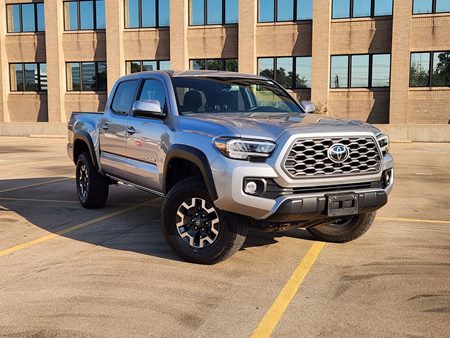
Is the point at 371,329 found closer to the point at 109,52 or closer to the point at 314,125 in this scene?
the point at 314,125

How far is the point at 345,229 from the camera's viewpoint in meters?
5.82

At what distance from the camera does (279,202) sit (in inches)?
172

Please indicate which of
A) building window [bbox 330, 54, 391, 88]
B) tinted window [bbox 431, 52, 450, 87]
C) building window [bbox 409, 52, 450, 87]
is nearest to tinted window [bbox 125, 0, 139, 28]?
building window [bbox 330, 54, 391, 88]

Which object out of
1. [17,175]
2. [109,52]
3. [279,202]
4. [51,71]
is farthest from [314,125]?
[51,71]

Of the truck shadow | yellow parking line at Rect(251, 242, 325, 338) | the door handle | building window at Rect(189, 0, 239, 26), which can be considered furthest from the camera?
building window at Rect(189, 0, 239, 26)

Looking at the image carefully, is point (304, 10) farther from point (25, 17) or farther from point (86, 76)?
point (25, 17)

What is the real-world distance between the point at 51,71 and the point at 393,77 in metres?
20.3

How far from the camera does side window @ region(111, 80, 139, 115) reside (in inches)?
268

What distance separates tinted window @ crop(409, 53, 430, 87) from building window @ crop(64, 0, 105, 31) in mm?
18102

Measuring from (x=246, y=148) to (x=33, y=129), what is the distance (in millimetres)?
29031

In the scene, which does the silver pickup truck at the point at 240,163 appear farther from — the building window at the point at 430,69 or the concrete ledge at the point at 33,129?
the concrete ledge at the point at 33,129

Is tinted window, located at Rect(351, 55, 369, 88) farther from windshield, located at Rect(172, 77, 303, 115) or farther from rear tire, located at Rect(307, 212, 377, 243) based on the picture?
rear tire, located at Rect(307, 212, 377, 243)

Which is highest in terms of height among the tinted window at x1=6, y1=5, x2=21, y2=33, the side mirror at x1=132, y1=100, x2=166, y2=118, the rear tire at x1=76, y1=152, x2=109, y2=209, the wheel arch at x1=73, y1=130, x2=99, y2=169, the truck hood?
the tinted window at x1=6, y1=5, x2=21, y2=33

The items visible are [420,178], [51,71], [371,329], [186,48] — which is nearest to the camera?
[371,329]
